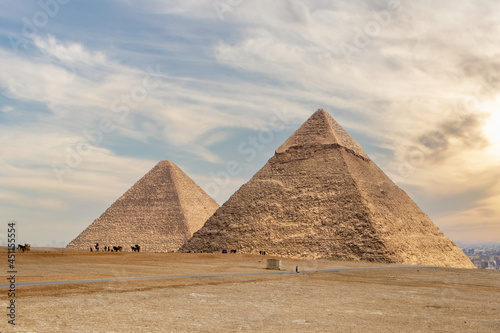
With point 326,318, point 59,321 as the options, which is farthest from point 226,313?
point 59,321

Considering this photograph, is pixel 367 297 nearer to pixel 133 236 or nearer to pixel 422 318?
pixel 422 318

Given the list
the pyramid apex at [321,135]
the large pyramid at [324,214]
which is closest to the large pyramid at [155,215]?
the large pyramid at [324,214]

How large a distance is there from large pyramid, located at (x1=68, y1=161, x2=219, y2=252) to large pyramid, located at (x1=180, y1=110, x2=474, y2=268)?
30.7m

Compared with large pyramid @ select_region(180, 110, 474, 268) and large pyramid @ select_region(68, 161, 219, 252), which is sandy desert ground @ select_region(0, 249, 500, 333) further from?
large pyramid @ select_region(68, 161, 219, 252)

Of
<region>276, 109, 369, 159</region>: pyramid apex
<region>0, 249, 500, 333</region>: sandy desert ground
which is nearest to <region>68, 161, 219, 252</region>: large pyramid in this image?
<region>276, 109, 369, 159</region>: pyramid apex

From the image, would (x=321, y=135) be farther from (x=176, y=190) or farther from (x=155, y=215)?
(x=155, y=215)

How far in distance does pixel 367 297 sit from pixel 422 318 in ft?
15.9

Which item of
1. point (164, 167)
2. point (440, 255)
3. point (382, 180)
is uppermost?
point (164, 167)

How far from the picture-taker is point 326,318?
1313 cm

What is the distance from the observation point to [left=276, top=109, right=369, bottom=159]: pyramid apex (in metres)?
70.7

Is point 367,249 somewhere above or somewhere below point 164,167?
below

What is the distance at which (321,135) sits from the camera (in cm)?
7169

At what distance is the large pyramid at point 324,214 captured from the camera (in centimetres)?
5647

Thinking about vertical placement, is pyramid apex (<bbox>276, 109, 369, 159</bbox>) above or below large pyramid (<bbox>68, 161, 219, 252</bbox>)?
above
